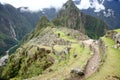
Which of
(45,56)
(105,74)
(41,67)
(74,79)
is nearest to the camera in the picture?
(105,74)

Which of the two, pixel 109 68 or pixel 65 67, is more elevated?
pixel 109 68

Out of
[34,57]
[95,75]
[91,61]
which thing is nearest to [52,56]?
[34,57]

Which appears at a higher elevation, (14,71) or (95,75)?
(95,75)

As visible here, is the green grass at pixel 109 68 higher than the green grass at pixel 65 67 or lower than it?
higher

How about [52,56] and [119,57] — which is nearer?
[119,57]

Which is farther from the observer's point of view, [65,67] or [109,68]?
[65,67]

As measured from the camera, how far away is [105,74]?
157 ft

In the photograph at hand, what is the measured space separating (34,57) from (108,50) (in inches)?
2334

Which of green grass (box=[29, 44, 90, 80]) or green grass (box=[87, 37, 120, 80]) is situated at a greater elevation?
green grass (box=[87, 37, 120, 80])

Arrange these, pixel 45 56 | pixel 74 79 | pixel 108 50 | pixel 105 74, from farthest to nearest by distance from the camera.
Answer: pixel 45 56, pixel 108 50, pixel 74 79, pixel 105 74

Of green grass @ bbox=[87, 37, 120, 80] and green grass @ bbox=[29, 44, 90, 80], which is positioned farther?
green grass @ bbox=[29, 44, 90, 80]

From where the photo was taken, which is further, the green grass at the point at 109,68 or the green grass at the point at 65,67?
the green grass at the point at 65,67

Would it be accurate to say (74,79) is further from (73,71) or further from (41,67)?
(41,67)

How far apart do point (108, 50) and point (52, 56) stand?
4031 cm
